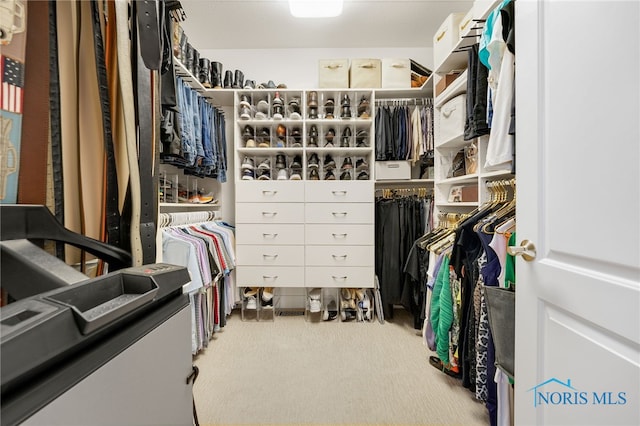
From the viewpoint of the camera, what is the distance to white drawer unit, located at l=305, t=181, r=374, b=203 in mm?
2461

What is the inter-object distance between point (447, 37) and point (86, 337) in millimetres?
2506

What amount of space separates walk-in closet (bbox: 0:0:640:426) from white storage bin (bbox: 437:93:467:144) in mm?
27

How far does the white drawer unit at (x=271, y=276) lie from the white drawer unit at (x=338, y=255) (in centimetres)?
15

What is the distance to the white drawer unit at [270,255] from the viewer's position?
8.14 ft

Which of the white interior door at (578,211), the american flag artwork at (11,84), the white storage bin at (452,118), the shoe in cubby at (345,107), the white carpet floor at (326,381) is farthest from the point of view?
the shoe in cubby at (345,107)

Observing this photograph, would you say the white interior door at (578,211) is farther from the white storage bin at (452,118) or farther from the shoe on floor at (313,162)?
the shoe on floor at (313,162)

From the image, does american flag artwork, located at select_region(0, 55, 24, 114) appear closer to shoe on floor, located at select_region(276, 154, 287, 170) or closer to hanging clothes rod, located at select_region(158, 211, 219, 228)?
hanging clothes rod, located at select_region(158, 211, 219, 228)

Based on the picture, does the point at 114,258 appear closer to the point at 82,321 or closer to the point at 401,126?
the point at 82,321

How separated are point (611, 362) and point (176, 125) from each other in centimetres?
217

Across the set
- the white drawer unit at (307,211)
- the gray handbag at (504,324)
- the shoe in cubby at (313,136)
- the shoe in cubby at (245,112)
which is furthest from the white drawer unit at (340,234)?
the gray handbag at (504,324)

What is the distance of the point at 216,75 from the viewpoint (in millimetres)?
2529

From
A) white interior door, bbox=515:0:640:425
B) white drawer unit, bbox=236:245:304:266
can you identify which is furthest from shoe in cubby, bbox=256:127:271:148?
white interior door, bbox=515:0:640:425

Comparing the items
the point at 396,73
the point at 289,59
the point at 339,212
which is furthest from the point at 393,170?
the point at 289,59

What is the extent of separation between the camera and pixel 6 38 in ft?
1.66
